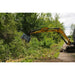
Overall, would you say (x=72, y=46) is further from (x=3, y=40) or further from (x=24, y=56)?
(x=3, y=40)

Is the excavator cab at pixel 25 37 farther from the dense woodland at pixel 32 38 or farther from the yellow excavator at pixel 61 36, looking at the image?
the dense woodland at pixel 32 38

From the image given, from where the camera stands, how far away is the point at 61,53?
19.0 feet

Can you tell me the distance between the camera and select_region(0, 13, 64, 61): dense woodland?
5.86 m

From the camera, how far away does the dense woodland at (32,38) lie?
5859mm

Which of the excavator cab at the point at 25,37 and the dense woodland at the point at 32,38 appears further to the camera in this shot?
the excavator cab at the point at 25,37

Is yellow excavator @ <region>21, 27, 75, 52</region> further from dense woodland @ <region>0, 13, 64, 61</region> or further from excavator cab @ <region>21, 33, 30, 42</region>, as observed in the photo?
dense woodland @ <region>0, 13, 64, 61</region>

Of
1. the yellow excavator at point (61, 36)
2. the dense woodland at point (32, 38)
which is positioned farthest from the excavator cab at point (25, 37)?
the dense woodland at point (32, 38)

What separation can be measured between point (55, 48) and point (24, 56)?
1201 millimetres

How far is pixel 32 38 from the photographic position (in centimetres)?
610

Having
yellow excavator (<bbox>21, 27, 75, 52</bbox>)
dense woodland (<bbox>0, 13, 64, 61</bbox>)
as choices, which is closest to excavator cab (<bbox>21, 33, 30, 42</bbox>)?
yellow excavator (<bbox>21, 27, 75, 52</bbox>)

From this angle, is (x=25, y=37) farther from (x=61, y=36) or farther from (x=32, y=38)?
(x=61, y=36)

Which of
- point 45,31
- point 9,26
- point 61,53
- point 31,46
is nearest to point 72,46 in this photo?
point 61,53

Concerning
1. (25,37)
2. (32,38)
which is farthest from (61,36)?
(25,37)

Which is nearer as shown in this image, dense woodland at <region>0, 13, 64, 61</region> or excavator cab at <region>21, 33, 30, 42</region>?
dense woodland at <region>0, 13, 64, 61</region>
